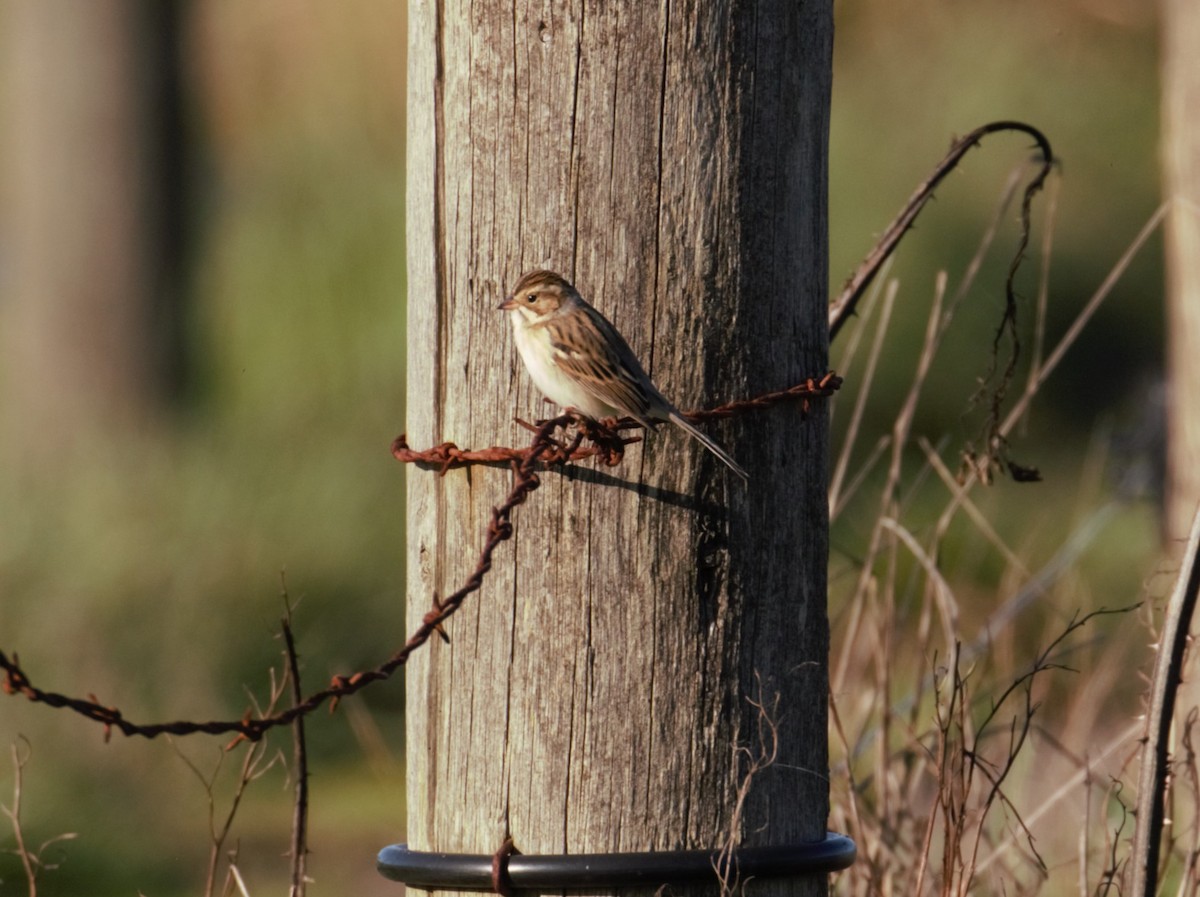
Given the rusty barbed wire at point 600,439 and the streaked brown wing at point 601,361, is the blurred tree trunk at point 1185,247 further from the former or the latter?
the streaked brown wing at point 601,361

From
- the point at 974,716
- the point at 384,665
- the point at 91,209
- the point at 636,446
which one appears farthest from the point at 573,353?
the point at 91,209

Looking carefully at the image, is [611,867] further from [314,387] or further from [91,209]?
[91,209]

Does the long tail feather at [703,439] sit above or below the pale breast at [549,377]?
below

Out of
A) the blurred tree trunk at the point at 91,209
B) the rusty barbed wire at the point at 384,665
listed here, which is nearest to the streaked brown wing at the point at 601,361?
the rusty barbed wire at the point at 384,665

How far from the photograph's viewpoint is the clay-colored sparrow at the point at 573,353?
2.88m

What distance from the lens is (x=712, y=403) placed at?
2947 mm

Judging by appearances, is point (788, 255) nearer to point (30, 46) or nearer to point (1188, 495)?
point (1188, 495)

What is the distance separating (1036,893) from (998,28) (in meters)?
11.6

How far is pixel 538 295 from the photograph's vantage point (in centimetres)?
294

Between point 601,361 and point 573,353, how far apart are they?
10 centimetres

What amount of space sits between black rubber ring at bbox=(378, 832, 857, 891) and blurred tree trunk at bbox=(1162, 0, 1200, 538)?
3.80 metres

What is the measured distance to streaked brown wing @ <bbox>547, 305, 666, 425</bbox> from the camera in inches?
114

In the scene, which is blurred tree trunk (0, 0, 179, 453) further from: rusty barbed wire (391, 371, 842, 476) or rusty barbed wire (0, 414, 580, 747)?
rusty barbed wire (0, 414, 580, 747)

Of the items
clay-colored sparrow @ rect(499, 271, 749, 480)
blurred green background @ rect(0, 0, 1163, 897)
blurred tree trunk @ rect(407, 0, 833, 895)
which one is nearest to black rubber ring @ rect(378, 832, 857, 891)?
blurred tree trunk @ rect(407, 0, 833, 895)
